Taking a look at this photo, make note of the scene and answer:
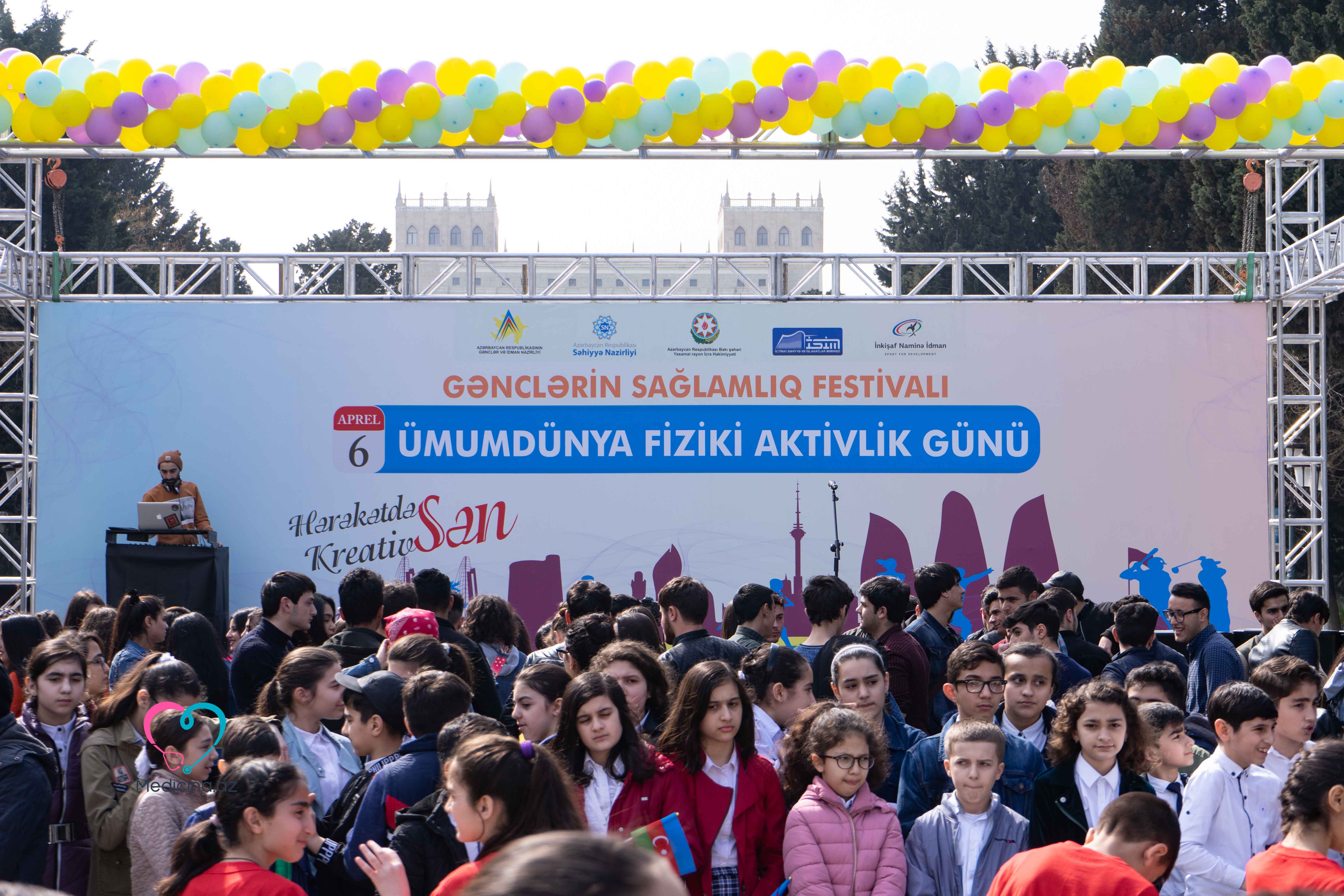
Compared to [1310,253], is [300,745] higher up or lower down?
lower down

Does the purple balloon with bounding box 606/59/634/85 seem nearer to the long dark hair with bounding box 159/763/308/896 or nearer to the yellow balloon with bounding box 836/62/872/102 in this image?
the yellow balloon with bounding box 836/62/872/102

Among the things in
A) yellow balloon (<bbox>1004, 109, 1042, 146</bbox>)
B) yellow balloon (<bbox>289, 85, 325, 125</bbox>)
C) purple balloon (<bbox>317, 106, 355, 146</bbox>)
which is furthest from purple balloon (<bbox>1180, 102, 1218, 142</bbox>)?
purple balloon (<bbox>317, 106, 355, 146</bbox>)

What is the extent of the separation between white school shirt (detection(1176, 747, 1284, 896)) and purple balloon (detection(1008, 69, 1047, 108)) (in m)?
5.85

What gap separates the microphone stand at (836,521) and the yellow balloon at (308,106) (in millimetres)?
4379

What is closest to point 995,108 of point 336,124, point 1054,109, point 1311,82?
point 1054,109

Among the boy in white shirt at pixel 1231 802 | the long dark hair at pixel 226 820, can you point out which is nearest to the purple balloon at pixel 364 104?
the long dark hair at pixel 226 820

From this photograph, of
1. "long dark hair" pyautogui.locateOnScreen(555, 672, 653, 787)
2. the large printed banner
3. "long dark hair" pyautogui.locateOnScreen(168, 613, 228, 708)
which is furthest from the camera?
the large printed banner

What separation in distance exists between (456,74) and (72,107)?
8.27ft

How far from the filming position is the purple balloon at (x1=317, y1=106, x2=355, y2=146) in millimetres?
8391

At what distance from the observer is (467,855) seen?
303 centimetres

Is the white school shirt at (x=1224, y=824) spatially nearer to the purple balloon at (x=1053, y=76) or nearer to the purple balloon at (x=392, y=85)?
the purple balloon at (x=1053, y=76)

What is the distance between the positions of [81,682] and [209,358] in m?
6.76

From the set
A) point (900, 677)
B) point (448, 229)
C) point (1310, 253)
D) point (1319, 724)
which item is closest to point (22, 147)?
point (900, 677)

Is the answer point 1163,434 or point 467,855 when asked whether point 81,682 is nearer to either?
point 467,855
